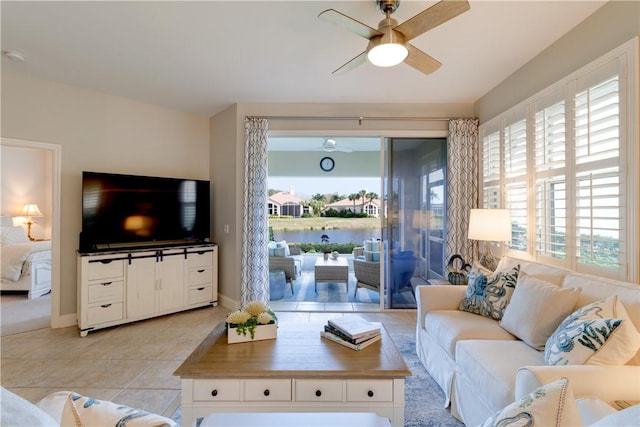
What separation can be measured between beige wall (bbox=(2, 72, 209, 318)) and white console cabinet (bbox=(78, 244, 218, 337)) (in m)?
0.52

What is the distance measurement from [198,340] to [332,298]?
6.94ft

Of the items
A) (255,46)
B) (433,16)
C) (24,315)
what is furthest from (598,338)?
(24,315)

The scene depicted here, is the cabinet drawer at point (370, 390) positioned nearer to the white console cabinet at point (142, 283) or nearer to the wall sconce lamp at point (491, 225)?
the wall sconce lamp at point (491, 225)

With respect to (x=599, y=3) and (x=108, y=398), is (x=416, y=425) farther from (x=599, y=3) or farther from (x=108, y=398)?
(x=599, y=3)

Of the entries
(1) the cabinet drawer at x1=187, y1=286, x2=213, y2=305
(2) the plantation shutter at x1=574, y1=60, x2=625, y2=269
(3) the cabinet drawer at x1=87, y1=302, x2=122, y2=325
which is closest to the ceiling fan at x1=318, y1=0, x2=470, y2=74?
(2) the plantation shutter at x1=574, y1=60, x2=625, y2=269

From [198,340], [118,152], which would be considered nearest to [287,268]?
[198,340]

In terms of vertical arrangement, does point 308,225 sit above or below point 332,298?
above

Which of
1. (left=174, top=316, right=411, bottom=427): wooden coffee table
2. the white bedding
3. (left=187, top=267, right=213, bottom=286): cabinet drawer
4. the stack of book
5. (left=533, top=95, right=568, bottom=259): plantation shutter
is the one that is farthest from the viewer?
the white bedding

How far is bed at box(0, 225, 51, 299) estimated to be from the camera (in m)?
4.27

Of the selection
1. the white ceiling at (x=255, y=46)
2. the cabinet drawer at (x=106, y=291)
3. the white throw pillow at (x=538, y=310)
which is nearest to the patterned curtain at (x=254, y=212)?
the white ceiling at (x=255, y=46)

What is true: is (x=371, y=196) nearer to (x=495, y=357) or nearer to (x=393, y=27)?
(x=393, y=27)

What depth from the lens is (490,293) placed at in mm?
2209

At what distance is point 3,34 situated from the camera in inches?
92.7

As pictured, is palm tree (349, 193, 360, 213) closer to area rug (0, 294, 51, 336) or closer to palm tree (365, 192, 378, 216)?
palm tree (365, 192, 378, 216)
